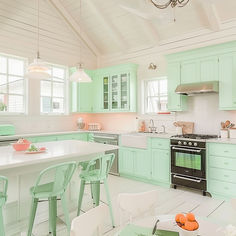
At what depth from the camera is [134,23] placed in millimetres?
5355

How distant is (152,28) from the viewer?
16.9 feet

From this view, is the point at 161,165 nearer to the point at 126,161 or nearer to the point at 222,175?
the point at 126,161

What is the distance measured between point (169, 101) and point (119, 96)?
1.54m

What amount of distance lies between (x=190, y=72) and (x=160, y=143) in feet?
5.17

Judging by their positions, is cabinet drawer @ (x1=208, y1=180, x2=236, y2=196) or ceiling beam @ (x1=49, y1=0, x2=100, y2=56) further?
ceiling beam @ (x1=49, y1=0, x2=100, y2=56)

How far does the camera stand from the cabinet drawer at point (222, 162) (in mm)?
3643

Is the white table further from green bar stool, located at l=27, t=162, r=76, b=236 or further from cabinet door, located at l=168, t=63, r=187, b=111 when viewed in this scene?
cabinet door, located at l=168, t=63, r=187, b=111

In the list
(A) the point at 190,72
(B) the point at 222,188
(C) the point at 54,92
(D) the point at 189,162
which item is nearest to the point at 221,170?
(B) the point at 222,188

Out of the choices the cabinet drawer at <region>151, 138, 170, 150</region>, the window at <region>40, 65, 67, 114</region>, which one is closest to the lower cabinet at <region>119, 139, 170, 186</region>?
the cabinet drawer at <region>151, 138, 170, 150</region>

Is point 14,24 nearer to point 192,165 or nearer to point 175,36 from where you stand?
point 175,36

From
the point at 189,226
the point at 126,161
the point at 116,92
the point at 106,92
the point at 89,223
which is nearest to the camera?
the point at 189,226

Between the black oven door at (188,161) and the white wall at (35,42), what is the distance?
3.25 metres

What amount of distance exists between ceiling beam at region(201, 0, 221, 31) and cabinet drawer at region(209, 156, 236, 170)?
2.62 m

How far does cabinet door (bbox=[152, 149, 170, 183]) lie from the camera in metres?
4.41
